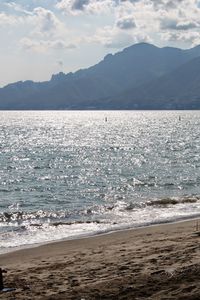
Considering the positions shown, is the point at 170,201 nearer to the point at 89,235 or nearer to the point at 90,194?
the point at 90,194

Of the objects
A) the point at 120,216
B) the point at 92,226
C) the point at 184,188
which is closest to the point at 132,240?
the point at 92,226

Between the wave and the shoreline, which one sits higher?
the shoreline

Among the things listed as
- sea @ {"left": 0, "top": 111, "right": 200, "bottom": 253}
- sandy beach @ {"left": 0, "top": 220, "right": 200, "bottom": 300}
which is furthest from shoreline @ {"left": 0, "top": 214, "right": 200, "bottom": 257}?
sandy beach @ {"left": 0, "top": 220, "right": 200, "bottom": 300}

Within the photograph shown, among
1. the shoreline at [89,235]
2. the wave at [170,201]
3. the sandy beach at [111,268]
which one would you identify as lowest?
the wave at [170,201]

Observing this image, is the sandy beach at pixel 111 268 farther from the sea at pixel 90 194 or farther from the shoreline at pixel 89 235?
the sea at pixel 90 194

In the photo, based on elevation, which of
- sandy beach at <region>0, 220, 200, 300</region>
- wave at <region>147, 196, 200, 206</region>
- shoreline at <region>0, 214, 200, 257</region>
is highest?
sandy beach at <region>0, 220, 200, 300</region>

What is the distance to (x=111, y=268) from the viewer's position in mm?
17141

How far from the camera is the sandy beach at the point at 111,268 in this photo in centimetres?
1357

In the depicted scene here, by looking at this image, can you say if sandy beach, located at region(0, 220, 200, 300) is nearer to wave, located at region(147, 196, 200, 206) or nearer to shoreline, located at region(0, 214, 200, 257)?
shoreline, located at region(0, 214, 200, 257)

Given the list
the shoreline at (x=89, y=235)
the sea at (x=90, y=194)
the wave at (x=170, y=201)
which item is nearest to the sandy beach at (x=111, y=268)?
the shoreline at (x=89, y=235)

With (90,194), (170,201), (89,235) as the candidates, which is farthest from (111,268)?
(90,194)

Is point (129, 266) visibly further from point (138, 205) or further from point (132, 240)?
point (138, 205)

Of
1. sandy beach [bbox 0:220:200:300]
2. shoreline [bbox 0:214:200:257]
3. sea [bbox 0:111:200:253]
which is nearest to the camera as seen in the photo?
sandy beach [bbox 0:220:200:300]

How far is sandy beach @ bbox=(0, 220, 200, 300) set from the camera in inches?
534
